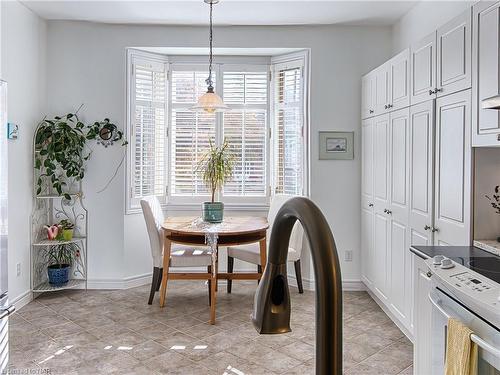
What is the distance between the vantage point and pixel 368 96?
4.23 m

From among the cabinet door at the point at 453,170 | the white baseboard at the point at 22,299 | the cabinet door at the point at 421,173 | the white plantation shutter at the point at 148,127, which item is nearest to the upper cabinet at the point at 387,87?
the cabinet door at the point at 421,173

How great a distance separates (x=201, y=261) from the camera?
154 inches

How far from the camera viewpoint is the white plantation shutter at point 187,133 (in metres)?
4.96

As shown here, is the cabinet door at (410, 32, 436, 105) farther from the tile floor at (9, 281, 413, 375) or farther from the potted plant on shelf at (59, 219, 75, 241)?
the potted plant on shelf at (59, 219, 75, 241)

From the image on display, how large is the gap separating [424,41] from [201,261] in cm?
257

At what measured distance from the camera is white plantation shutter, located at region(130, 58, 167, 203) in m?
4.68

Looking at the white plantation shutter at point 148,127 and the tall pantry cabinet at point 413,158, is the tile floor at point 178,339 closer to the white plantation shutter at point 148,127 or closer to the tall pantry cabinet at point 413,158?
the tall pantry cabinet at point 413,158

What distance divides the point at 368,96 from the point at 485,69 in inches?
80.1

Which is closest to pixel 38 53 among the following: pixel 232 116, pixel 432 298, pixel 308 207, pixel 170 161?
pixel 170 161

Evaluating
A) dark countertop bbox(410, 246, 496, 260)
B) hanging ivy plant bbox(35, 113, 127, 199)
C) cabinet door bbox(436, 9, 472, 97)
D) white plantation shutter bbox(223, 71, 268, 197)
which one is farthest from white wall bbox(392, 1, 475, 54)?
hanging ivy plant bbox(35, 113, 127, 199)

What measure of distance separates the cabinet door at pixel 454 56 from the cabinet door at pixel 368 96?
1.37 meters

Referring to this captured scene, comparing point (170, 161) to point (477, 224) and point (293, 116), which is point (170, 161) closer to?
point (293, 116)

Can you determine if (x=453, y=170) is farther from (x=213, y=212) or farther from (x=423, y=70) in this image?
(x=213, y=212)

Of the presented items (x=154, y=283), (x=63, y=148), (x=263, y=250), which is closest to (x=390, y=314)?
(x=263, y=250)
